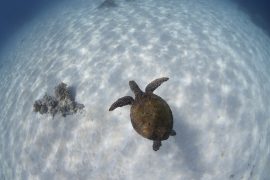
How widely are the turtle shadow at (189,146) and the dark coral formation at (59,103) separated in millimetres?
2551

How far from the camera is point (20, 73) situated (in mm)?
10758

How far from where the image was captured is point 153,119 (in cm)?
443

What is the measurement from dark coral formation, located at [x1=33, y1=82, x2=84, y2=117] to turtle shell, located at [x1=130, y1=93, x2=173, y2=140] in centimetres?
277

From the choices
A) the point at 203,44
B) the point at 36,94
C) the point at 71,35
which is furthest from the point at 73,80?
the point at 203,44

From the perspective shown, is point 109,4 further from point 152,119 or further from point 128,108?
point 152,119

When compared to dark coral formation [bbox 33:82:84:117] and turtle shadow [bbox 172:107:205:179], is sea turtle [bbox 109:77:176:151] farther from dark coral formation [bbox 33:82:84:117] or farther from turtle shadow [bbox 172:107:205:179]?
dark coral formation [bbox 33:82:84:117]

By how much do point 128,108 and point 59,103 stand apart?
2.06 meters

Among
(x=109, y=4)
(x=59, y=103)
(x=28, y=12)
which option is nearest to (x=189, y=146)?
(x=59, y=103)

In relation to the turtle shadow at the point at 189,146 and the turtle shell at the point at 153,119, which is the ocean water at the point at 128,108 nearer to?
the turtle shadow at the point at 189,146

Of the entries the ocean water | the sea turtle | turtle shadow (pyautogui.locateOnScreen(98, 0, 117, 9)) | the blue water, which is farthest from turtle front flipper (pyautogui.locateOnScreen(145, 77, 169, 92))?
the blue water

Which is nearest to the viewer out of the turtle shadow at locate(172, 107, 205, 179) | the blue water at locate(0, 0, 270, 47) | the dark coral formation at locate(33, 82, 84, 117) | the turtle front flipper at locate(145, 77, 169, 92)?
the turtle front flipper at locate(145, 77, 169, 92)

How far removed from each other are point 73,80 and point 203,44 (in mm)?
4136

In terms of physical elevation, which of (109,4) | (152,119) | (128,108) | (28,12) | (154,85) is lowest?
(28,12)

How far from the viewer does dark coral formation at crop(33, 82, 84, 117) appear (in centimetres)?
712
